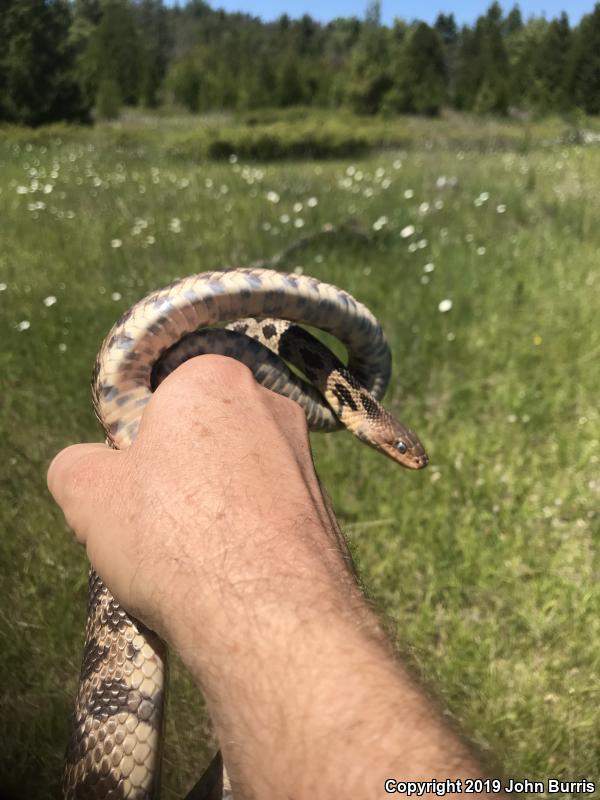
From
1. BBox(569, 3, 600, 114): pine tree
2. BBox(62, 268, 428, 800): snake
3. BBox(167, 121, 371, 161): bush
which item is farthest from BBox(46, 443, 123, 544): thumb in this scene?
BBox(167, 121, 371, 161): bush

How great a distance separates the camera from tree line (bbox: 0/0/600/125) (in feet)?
27.8

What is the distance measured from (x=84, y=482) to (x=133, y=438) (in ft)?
0.68

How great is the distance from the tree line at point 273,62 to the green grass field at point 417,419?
147cm

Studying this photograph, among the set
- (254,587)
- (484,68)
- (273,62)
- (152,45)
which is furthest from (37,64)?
(273,62)

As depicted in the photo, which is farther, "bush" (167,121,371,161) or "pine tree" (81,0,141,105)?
"bush" (167,121,371,161)

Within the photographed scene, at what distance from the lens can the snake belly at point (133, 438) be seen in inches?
71.0

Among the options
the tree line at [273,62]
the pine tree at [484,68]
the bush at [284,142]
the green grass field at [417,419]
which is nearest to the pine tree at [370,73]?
the tree line at [273,62]

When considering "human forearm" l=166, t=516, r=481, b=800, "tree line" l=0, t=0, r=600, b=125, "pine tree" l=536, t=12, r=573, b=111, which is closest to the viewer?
"human forearm" l=166, t=516, r=481, b=800

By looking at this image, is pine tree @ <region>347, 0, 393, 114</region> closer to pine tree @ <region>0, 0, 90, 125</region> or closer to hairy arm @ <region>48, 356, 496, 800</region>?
pine tree @ <region>0, 0, 90, 125</region>

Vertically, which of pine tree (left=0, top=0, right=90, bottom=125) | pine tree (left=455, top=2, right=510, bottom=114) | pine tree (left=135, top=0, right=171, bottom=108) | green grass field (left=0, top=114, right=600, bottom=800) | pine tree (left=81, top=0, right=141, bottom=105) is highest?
pine tree (left=455, top=2, right=510, bottom=114)

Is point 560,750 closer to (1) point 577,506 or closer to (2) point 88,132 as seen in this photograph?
(1) point 577,506

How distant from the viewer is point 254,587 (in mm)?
1306

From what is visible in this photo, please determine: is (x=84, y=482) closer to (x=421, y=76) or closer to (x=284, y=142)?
(x=284, y=142)

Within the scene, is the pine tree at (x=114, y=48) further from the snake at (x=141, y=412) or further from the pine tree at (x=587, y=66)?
the pine tree at (x=587, y=66)
